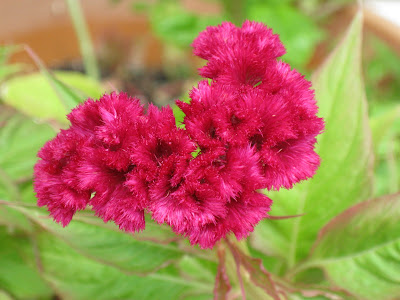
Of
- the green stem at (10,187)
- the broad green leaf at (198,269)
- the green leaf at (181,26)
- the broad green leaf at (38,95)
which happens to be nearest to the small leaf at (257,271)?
the broad green leaf at (198,269)

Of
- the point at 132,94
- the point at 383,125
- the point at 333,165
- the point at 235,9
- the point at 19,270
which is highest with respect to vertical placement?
the point at 235,9

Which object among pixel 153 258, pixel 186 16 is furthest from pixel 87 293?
pixel 186 16

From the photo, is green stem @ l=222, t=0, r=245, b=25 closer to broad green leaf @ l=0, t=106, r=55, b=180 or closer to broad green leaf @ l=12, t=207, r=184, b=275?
broad green leaf @ l=0, t=106, r=55, b=180

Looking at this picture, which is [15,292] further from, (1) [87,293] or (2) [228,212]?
(2) [228,212]

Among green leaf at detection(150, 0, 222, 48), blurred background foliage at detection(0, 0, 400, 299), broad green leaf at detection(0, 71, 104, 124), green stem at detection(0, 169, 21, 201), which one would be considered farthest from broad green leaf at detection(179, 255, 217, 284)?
green leaf at detection(150, 0, 222, 48)

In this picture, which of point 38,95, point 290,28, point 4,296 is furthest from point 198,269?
point 290,28

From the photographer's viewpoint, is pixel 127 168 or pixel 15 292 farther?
pixel 15 292

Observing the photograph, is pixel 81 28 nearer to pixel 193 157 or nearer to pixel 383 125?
pixel 383 125
